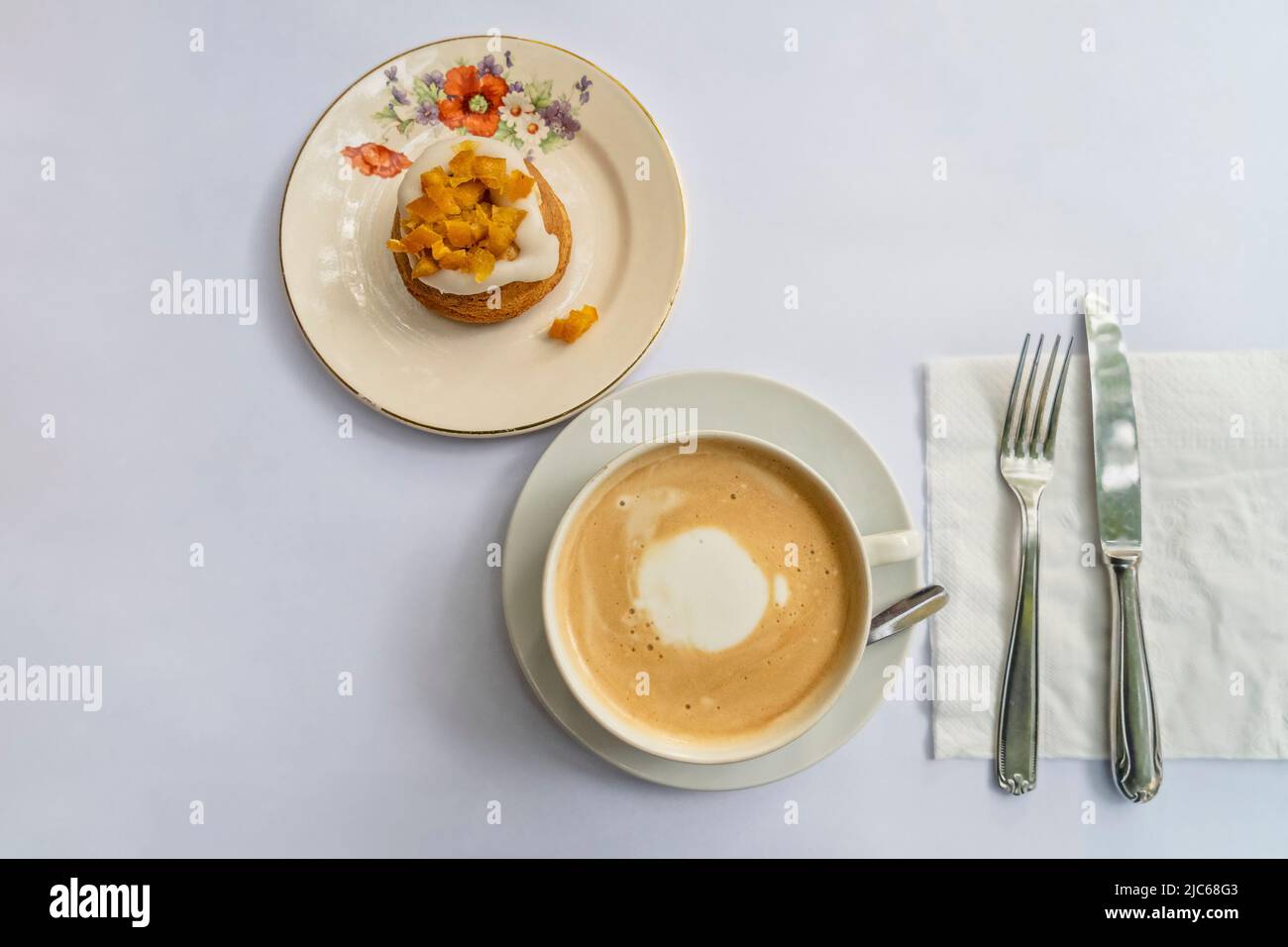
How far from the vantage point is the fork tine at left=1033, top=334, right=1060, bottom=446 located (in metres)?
0.98

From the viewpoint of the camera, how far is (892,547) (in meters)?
0.89

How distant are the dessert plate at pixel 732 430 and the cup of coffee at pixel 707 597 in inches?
3.9

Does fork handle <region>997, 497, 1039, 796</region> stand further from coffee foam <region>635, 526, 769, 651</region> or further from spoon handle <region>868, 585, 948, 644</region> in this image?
coffee foam <region>635, 526, 769, 651</region>

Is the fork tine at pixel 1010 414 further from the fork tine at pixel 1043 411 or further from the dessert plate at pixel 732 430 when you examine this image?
the dessert plate at pixel 732 430

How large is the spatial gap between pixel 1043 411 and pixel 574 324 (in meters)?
0.54

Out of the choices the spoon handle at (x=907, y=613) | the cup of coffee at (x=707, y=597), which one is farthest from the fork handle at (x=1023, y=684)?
the cup of coffee at (x=707, y=597)

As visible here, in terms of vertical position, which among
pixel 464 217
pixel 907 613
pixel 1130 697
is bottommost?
pixel 1130 697

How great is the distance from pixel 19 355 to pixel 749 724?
938mm

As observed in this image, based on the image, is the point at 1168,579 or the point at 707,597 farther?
the point at 1168,579

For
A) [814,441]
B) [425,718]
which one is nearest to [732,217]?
[814,441]

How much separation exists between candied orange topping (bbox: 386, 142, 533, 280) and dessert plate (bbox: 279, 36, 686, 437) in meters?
0.09

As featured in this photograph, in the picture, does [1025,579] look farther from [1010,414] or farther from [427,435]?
[427,435]

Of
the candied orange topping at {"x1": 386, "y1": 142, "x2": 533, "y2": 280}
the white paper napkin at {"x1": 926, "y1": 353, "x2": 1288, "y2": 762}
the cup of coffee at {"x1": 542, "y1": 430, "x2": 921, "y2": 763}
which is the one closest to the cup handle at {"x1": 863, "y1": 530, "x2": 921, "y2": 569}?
the cup of coffee at {"x1": 542, "y1": 430, "x2": 921, "y2": 763}

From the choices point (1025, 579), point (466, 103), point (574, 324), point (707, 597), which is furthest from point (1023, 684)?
point (466, 103)
